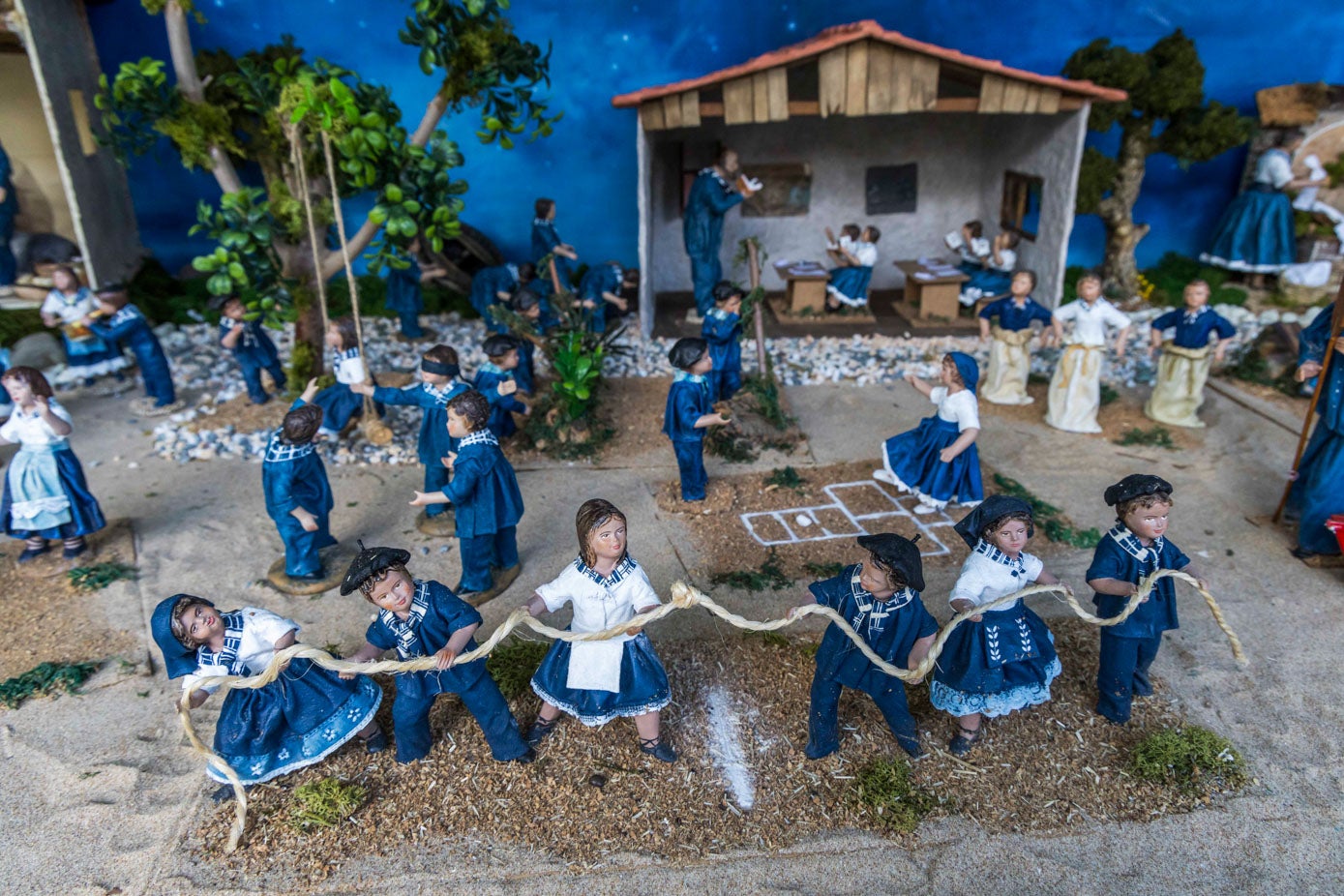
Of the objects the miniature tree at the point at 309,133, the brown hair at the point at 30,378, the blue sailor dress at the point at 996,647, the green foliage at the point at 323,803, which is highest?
the miniature tree at the point at 309,133

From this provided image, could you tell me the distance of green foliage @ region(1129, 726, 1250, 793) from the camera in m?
4.05

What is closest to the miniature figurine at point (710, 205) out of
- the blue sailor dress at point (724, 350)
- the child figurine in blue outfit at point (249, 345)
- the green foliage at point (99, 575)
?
the blue sailor dress at point (724, 350)

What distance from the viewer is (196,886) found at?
3.63 meters

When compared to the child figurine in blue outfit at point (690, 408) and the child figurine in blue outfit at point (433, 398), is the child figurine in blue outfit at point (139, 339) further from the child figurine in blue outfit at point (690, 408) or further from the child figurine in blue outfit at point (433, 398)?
the child figurine in blue outfit at point (690, 408)

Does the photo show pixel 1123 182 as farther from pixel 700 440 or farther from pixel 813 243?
pixel 700 440

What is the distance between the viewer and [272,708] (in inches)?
154

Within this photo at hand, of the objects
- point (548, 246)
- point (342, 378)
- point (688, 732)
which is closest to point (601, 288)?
point (548, 246)

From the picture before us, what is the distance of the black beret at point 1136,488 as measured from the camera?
Answer: 3941 mm

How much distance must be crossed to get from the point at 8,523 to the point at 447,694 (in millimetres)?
3344

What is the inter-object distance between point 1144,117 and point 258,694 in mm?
10658

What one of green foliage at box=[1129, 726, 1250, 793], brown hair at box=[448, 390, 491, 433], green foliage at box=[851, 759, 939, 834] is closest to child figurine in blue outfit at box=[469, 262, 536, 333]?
brown hair at box=[448, 390, 491, 433]

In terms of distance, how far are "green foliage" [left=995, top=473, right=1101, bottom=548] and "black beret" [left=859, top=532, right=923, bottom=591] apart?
2.41 metres

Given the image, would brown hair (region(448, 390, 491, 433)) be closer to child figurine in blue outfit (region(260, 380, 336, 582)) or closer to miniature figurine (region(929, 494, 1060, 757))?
child figurine in blue outfit (region(260, 380, 336, 582))

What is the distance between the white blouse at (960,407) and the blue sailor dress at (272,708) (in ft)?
13.2
